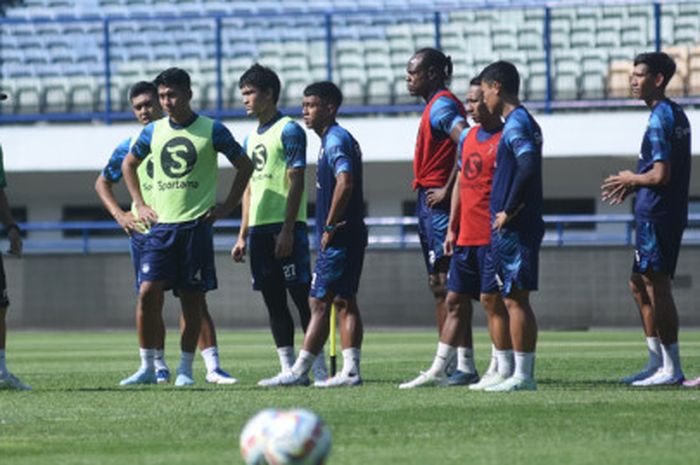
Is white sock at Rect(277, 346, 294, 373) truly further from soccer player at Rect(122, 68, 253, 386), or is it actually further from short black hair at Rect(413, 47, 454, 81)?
short black hair at Rect(413, 47, 454, 81)

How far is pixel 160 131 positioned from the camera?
12180 mm

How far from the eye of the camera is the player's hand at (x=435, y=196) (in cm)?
1212

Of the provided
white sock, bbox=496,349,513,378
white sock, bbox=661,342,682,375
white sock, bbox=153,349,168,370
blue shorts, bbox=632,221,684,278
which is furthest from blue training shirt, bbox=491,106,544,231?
white sock, bbox=153,349,168,370

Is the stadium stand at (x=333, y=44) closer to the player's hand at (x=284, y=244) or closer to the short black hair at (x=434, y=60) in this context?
the short black hair at (x=434, y=60)

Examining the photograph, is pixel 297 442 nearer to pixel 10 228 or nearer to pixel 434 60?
pixel 10 228

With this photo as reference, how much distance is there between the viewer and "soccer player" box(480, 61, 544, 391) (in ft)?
35.4

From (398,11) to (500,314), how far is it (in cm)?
2117

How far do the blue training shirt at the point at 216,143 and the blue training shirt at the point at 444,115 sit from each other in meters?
1.36

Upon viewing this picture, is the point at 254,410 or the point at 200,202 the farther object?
Answer: the point at 200,202

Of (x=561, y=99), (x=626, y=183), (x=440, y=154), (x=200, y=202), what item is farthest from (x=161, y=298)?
(x=561, y=99)

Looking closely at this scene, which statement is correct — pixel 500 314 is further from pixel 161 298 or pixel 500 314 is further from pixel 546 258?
pixel 546 258

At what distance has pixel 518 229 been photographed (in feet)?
35.8

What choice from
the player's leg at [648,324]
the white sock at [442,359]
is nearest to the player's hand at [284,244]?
the white sock at [442,359]

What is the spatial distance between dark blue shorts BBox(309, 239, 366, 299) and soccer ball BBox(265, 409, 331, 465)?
225 inches
